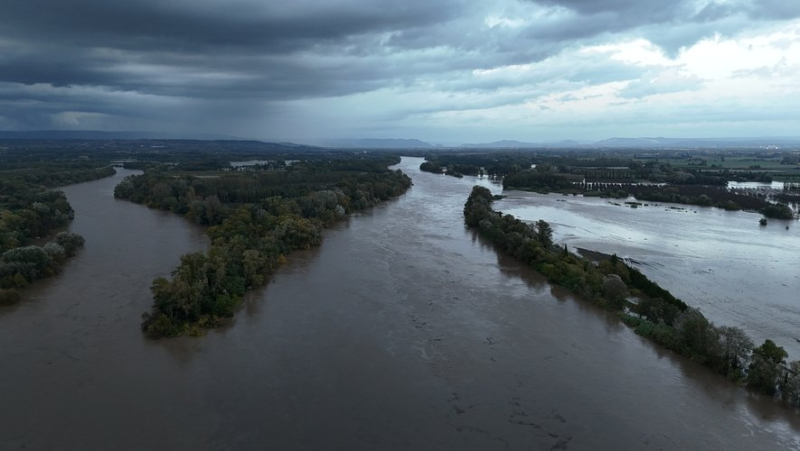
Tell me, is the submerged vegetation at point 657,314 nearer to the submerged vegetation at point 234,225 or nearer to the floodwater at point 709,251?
the floodwater at point 709,251

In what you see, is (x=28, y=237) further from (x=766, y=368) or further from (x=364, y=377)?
(x=766, y=368)

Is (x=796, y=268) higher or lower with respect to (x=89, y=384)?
higher

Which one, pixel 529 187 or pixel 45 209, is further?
pixel 529 187

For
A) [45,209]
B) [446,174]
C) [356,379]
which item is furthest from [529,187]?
[356,379]

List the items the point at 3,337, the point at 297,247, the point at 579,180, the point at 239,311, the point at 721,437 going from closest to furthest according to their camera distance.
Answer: the point at 721,437 → the point at 3,337 → the point at 239,311 → the point at 297,247 → the point at 579,180

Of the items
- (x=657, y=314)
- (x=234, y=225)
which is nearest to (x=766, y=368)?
(x=657, y=314)

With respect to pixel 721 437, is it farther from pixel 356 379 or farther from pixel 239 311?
pixel 239 311
